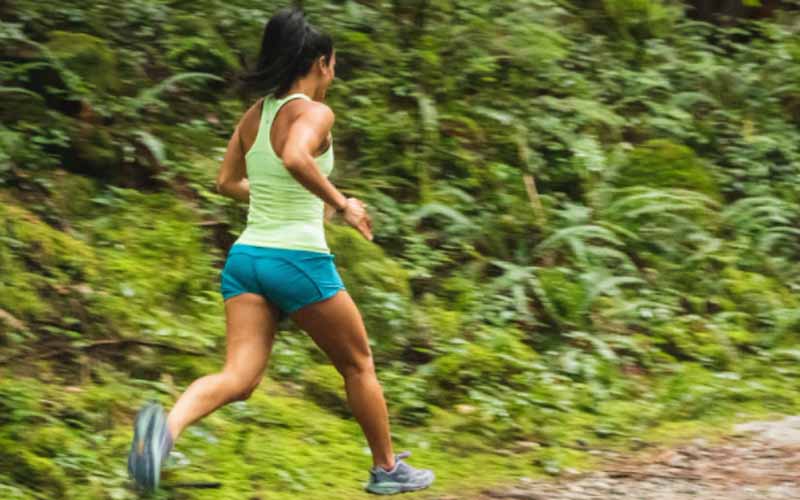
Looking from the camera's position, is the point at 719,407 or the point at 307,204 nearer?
the point at 307,204

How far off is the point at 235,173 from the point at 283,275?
646 mm

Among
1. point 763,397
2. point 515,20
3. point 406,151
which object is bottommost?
point 763,397

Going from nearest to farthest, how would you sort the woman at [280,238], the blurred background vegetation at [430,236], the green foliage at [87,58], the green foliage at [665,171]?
the woman at [280,238] → the blurred background vegetation at [430,236] → the green foliage at [87,58] → the green foliage at [665,171]

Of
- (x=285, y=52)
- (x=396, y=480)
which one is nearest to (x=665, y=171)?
(x=396, y=480)

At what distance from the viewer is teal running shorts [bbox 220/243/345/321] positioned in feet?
16.5

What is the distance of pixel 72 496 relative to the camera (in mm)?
5168

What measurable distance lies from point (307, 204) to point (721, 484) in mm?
2645

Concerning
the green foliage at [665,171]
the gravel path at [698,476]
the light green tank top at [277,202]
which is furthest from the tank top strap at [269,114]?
the green foliage at [665,171]

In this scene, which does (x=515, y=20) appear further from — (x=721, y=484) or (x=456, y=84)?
(x=721, y=484)

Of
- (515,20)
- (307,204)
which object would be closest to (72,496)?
(307,204)

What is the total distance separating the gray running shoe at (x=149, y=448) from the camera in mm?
4684

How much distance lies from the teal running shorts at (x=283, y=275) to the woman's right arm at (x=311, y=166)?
1.02 feet

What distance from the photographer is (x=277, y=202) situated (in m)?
5.04

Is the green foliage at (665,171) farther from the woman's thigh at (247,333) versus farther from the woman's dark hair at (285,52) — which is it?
the woman's thigh at (247,333)
